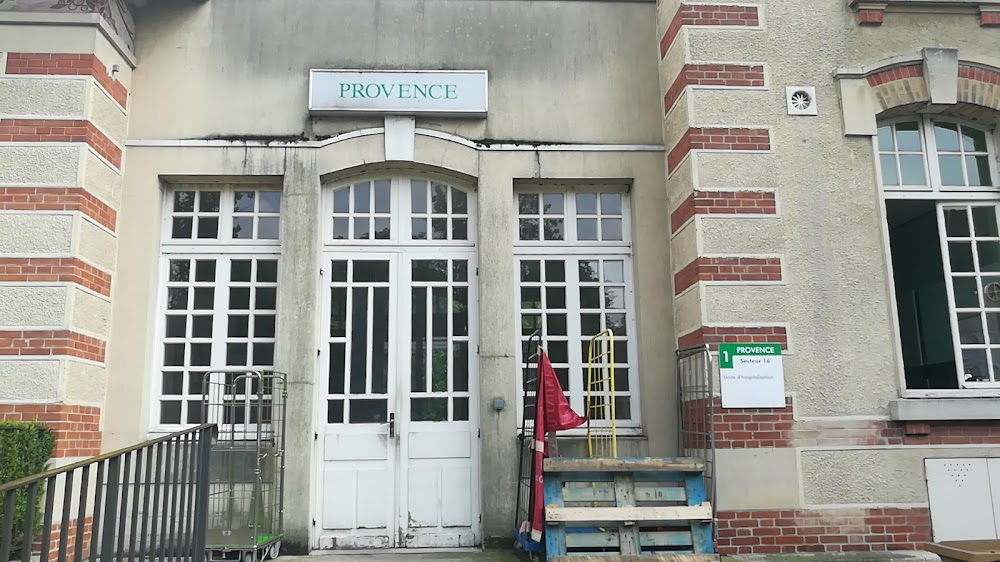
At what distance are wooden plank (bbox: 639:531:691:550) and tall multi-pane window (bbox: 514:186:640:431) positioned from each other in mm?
1498

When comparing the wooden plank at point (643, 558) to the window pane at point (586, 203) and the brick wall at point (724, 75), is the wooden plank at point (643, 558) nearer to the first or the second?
the window pane at point (586, 203)

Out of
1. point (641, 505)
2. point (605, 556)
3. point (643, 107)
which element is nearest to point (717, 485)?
point (641, 505)

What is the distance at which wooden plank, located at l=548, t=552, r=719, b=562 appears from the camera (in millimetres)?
5020

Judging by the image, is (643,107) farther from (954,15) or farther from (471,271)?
(954,15)

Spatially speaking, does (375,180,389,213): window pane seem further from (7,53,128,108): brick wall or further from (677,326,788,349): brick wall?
(677,326,788,349): brick wall

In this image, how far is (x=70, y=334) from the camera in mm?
5898

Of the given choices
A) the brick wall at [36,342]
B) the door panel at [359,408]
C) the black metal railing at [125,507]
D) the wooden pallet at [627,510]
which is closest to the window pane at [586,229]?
the door panel at [359,408]

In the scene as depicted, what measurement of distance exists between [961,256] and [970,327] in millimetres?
617

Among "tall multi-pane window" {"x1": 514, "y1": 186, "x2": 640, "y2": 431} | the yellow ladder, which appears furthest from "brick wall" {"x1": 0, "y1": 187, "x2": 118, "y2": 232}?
the yellow ladder

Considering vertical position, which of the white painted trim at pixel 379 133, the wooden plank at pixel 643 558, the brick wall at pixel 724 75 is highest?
the brick wall at pixel 724 75

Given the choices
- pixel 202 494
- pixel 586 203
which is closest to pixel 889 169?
pixel 586 203

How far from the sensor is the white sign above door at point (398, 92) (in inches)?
270

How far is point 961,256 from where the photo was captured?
A: 6.48m

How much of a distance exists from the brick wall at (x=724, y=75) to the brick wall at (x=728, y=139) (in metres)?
0.40
